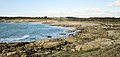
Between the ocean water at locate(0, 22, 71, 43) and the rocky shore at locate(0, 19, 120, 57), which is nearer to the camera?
the rocky shore at locate(0, 19, 120, 57)

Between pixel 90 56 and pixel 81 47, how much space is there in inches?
216

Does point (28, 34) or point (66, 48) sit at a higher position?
point (66, 48)

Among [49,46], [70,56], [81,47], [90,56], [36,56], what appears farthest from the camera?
[49,46]

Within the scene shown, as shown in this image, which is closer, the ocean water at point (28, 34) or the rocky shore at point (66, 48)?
the rocky shore at point (66, 48)

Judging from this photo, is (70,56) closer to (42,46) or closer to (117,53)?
(117,53)

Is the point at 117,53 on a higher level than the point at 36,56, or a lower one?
higher

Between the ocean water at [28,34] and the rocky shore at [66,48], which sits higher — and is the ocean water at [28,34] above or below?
below

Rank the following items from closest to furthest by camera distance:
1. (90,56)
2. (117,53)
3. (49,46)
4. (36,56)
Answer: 1. (117,53)
2. (90,56)
3. (36,56)
4. (49,46)

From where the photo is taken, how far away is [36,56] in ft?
58.9

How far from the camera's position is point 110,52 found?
13.7 metres

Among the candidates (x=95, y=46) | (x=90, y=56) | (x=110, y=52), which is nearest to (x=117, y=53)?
(x=110, y=52)

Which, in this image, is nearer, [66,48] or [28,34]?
[66,48]

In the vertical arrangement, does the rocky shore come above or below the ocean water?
above

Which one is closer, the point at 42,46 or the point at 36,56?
the point at 36,56
